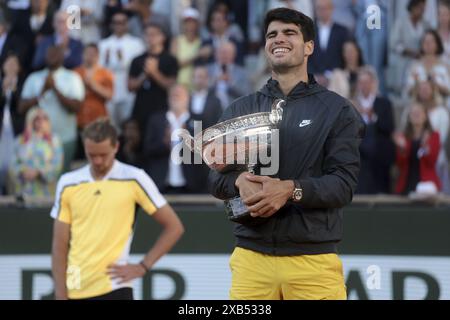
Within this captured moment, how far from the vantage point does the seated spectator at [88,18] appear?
10477 mm

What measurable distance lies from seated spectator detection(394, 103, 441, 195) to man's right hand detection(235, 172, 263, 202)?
16.0ft

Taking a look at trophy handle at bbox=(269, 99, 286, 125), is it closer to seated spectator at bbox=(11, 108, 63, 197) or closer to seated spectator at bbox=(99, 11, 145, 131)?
seated spectator at bbox=(11, 108, 63, 197)

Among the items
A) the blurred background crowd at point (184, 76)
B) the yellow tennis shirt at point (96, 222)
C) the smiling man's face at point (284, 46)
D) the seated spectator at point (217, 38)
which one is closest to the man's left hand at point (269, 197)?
the smiling man's face at point (284, 46)

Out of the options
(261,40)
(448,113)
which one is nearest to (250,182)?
(448,113)

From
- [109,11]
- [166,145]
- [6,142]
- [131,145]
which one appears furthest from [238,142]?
[109,11]

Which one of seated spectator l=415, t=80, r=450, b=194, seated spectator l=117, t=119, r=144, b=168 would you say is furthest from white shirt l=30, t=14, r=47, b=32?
seated spectator l=415, t=80, r=450, b=194

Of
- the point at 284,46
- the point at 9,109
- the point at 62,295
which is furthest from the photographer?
the point at 9,109

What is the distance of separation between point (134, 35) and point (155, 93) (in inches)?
38.6

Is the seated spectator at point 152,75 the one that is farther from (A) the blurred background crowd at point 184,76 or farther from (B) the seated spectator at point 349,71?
(B) the seated spectator at point 349,71

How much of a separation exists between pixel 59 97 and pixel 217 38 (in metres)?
1.92

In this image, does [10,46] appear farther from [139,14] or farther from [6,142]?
[139,14]

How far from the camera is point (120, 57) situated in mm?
10367

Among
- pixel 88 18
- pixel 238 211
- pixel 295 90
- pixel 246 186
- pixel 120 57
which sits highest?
pixel 88 18

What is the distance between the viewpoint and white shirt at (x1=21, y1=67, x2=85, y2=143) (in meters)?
9.89
